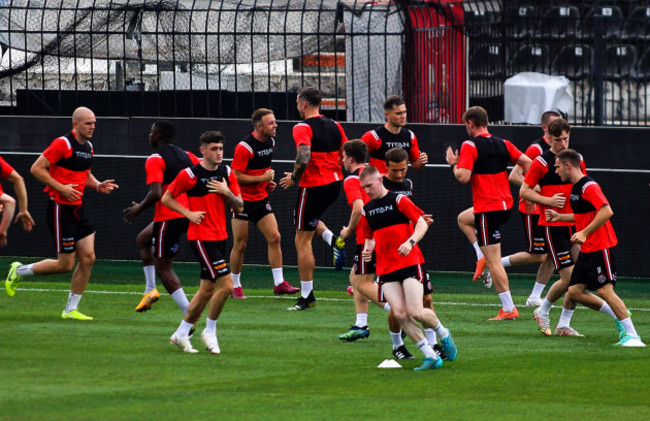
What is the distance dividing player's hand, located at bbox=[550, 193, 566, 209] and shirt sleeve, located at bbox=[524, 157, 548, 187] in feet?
1.73

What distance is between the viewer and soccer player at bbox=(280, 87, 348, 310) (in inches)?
535

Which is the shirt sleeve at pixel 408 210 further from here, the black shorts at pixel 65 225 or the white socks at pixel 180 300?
the black shorts at pixel 65 225

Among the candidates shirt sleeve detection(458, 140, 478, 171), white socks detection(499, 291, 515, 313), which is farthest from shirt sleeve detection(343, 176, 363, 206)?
white socks detection(499, 291, 515, 313)

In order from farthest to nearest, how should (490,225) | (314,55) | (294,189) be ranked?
(314,55), (294,189), (490,225)

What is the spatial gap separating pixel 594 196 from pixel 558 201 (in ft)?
2.92

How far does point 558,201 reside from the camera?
1197 cm

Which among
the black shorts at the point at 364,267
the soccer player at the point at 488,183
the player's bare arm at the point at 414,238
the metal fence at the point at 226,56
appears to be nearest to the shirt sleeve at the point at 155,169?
the black shorts at the point at 364,267

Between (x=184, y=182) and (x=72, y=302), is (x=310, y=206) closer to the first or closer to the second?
(x=72, y=302)

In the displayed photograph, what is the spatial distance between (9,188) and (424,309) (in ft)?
34.2

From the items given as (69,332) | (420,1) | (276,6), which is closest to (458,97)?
(420,1)

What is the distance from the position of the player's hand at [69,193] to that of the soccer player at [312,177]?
Result: 235cm

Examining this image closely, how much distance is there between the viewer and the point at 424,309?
9.85 meters

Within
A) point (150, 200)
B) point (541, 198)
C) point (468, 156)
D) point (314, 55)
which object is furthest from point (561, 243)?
point (314, 55)

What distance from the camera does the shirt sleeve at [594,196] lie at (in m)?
11.0
